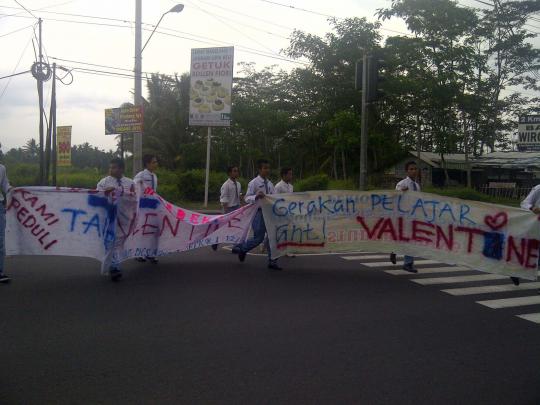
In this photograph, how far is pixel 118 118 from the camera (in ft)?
72.7

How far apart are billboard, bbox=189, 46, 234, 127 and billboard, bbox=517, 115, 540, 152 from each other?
10771 millimetres

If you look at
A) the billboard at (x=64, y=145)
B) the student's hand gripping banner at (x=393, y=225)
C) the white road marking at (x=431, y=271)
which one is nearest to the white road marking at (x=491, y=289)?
the student's hand gripping banner at (x=393, y=225)

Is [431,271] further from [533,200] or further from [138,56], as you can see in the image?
[138,56]

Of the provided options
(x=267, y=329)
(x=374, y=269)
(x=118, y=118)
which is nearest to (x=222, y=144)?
(x=118, y=118)

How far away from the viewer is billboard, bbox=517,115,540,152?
11.1 metres

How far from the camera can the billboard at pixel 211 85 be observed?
19.0 m

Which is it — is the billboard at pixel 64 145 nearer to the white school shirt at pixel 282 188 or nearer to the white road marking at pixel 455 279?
the white school shirt at pixel 282 188

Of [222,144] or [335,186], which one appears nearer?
[335,186]

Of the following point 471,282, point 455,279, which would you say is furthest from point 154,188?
point 471,282

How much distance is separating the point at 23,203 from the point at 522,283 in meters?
7.59

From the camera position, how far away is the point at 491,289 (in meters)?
7.57

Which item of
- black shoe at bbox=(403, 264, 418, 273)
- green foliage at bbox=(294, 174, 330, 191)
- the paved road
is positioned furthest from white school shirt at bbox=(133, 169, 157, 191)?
green foliage at bbox=(294, 174, 330, 191)

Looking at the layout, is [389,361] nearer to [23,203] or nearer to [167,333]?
[167,333]

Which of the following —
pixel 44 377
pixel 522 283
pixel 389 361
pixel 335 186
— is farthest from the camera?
pixel 335 186
